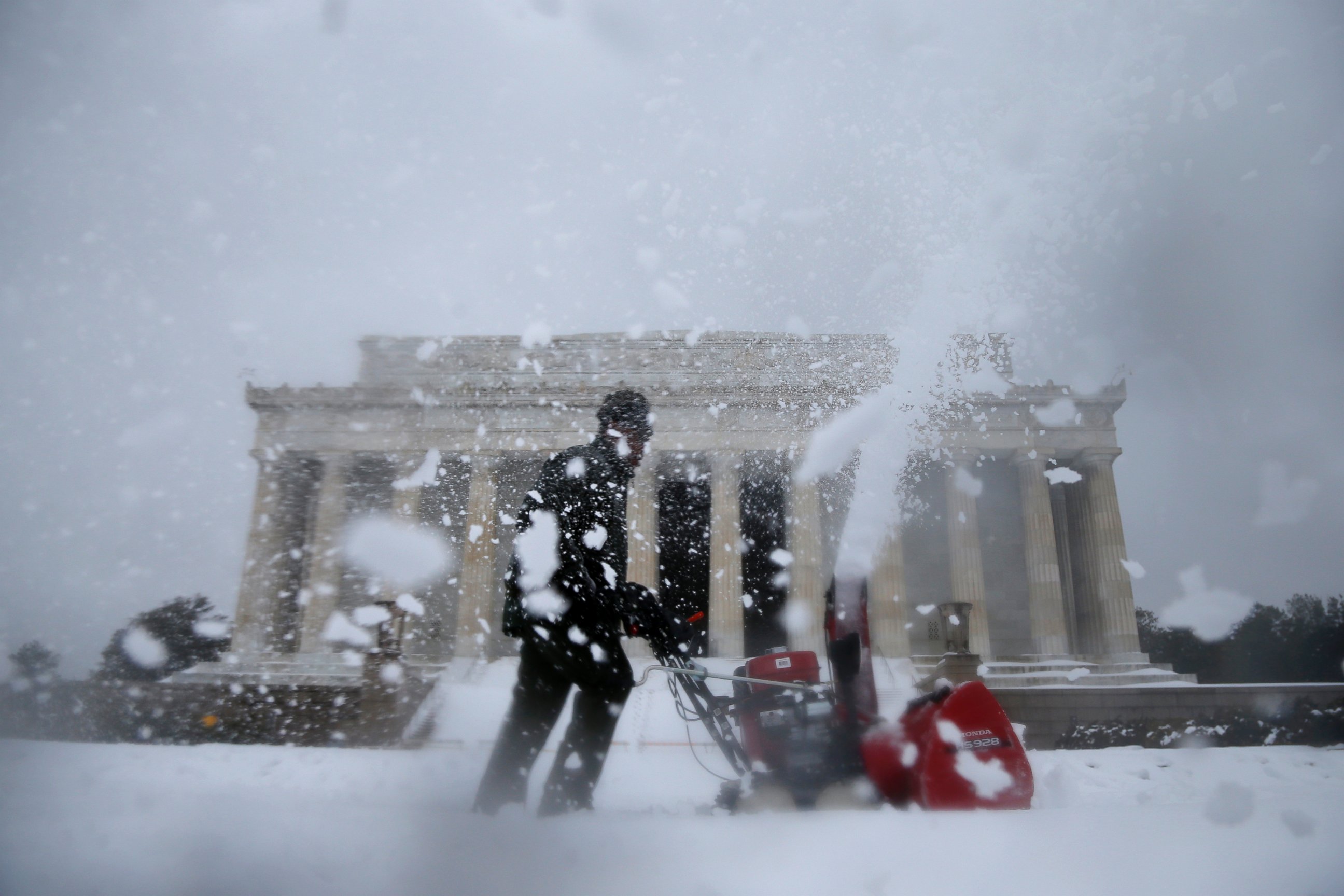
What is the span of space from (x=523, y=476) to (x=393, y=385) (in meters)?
5.24

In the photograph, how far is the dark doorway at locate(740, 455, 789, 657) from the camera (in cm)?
2138

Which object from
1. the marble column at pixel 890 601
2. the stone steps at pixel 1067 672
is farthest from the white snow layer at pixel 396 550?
the stone steps at pixel 1067 672

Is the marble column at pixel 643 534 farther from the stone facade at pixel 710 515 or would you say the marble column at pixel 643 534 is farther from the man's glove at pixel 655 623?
the man's glove at pixel 655 623

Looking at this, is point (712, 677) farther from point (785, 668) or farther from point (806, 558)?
point (806, 558)

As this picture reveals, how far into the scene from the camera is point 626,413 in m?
3.70

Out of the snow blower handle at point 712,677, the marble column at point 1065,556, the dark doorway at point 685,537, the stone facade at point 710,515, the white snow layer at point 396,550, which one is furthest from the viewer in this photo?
the white snow layer at point 396,550

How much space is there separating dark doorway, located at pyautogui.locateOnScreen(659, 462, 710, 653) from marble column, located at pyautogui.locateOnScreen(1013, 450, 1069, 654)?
30.1 feet

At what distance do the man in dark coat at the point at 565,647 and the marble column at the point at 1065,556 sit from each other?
896 inches

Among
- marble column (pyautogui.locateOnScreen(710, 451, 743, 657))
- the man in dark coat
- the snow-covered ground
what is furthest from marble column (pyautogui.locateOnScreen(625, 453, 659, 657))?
the snow-covered ground

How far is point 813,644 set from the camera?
829 inches

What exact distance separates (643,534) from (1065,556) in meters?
13.1

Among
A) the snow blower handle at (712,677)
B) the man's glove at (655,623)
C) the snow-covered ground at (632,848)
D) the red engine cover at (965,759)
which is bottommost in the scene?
the snow-covered ground at (632,848)

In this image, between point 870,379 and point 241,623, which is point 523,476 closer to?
point 241,623

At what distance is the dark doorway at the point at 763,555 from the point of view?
21375 mm
